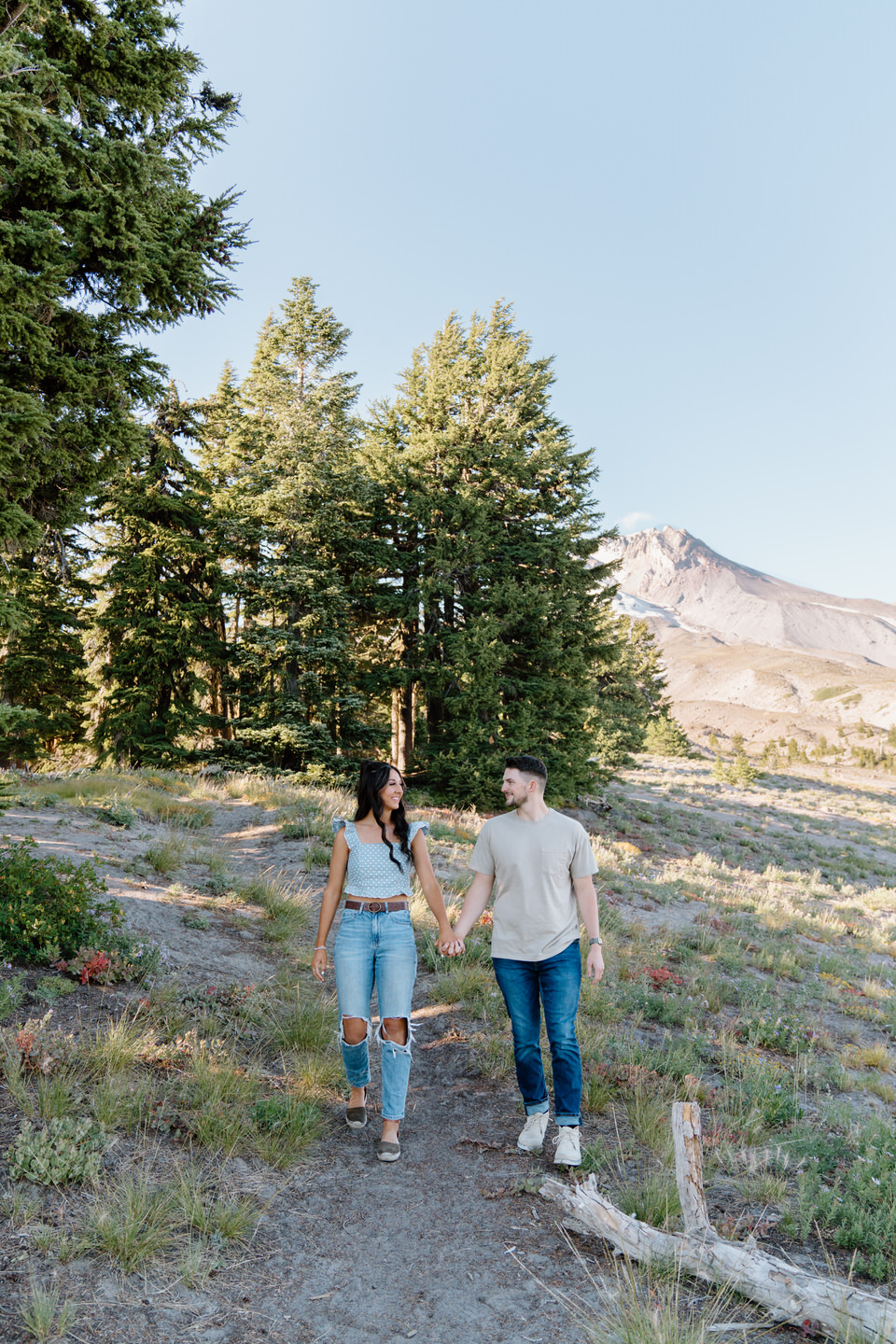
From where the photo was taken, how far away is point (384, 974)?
409 cm

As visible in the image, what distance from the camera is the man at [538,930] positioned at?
4059mm

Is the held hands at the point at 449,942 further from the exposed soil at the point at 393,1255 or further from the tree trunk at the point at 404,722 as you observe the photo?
the tree trunk at the point at 404,722

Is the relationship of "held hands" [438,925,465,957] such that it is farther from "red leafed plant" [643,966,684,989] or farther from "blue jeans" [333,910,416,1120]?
"red leafed plant" [643,966,684,989]

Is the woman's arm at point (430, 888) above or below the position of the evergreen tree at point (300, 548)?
below

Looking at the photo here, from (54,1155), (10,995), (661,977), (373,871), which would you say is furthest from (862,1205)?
(10,995)

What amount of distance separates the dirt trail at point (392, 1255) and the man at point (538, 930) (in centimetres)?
51

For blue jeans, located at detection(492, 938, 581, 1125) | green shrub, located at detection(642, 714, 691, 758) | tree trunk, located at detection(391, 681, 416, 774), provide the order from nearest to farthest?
blue jeans, located at detection(492, 938, 581, 1125) < tree trunk, located at detection(391, 681, 416, 774) < green shrub, located at detection(642, 714, 691, 758)

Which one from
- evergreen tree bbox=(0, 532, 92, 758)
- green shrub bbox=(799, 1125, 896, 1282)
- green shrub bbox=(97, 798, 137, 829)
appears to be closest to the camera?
green shrub bbox=(799, 1125, 896, 1282)

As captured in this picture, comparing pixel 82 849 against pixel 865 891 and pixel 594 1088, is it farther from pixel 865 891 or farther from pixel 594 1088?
pixel 865 891

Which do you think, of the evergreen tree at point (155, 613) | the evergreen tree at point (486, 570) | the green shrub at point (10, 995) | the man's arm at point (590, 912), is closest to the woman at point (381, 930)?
the man's arm at point (590, 912)

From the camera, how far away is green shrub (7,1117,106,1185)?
127 inches

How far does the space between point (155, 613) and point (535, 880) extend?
1879 centimetres

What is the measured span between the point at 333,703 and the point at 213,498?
7691 millimetres

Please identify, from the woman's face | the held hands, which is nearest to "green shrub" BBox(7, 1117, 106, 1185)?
the held hands
